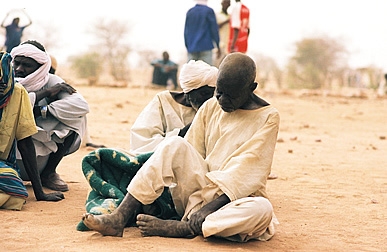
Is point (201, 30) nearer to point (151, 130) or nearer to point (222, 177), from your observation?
point (151, 130)

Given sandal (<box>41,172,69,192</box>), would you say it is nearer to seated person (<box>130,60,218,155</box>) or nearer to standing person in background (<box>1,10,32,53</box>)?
seated person (<box>130,60,218,155</box>)

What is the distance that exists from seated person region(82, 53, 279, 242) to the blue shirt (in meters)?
8.12

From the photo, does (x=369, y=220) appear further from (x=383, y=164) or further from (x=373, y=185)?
(x=383, y=164)

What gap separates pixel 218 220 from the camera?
4.25 m

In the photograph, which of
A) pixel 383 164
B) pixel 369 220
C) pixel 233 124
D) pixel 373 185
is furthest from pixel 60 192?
pixel 383 164

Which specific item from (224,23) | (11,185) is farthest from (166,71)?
(11,185)

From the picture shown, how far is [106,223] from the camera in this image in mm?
4250

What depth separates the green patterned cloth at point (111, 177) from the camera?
4797mm

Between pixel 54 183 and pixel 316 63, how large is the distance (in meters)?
32.0

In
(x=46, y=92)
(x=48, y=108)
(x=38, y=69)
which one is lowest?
(x=48, y=108)

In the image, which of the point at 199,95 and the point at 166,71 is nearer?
the point at 199,95

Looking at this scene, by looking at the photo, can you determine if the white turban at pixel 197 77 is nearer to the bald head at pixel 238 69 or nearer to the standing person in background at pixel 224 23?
the bald head at pixel 238 69

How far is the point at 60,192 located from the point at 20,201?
1.93ft

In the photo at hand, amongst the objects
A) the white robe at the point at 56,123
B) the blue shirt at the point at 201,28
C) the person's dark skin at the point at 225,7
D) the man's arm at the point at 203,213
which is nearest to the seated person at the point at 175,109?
the white robe at the point at 56,123
